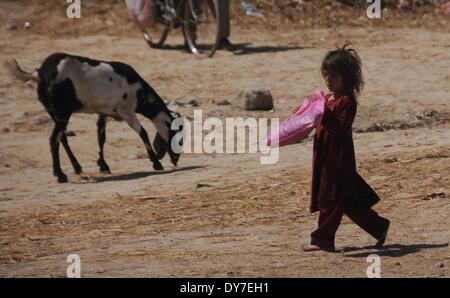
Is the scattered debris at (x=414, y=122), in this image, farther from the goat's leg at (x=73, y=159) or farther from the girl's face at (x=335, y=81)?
the girl's face at (x=335, y=81)

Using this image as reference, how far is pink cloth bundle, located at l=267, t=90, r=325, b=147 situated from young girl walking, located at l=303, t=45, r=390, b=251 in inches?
5.1

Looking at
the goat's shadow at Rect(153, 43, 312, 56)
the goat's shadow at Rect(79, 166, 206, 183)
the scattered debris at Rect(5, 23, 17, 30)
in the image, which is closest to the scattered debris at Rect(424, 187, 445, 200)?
the goat's shadow at Rect(79, 166, 206, 183)

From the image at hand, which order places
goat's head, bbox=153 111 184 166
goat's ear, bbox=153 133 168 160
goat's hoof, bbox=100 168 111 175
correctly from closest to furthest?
goat's hoof, bbox=100 168 111 175 → goat's head, bbox=153 111 184 166 → goat's ear, bbox=153 133 168 160

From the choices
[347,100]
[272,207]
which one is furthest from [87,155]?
[347,100]

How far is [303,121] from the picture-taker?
7715 millimetres

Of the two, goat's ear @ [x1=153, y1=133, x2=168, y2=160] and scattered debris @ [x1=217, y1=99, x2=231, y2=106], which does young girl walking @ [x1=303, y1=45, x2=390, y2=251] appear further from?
scattered debris @ [x1=217, y1=99, x2=231, y2=106]

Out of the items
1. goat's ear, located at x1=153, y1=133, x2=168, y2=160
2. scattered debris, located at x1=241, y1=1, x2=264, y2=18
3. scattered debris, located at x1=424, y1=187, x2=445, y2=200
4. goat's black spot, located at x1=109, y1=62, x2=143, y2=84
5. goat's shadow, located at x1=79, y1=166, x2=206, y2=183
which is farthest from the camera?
scattered debris, located at x1=241, y1=1, x2=264, y2=18

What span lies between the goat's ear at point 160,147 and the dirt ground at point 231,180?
227 millimetres

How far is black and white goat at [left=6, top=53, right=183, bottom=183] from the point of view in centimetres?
1242

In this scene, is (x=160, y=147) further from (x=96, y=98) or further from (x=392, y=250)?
(x=392, y=250)

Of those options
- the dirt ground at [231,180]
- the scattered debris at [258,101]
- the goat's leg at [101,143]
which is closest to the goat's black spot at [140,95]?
the goat's leg at [101,143]
